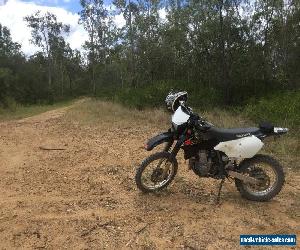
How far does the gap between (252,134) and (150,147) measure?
1286 millimetres

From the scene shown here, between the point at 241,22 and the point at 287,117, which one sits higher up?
the point at 241,22

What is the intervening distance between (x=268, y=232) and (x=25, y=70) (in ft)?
106

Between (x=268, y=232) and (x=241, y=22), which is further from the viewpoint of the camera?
(x=241, y=22)

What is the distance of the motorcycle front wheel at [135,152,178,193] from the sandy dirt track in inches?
5.2

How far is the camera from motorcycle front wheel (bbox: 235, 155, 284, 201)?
498cm

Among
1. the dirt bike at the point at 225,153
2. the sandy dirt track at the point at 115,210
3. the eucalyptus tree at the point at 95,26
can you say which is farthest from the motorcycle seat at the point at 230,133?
the eucalyptus tree at the point at 95,26

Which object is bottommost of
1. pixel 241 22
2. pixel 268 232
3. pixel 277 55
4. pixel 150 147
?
pixel 268 232

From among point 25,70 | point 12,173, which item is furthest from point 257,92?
point 25,70

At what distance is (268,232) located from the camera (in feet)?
13.9

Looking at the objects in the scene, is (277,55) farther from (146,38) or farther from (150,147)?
(150,147)

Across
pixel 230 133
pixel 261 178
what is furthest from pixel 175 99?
pixel 261 178

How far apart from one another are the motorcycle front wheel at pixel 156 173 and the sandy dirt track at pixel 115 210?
0.44 feet

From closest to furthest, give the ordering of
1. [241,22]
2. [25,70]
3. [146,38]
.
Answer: [241,22] < [146,38] < [25,70]

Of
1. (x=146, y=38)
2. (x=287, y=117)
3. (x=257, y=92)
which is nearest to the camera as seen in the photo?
(x=287, y=117)
